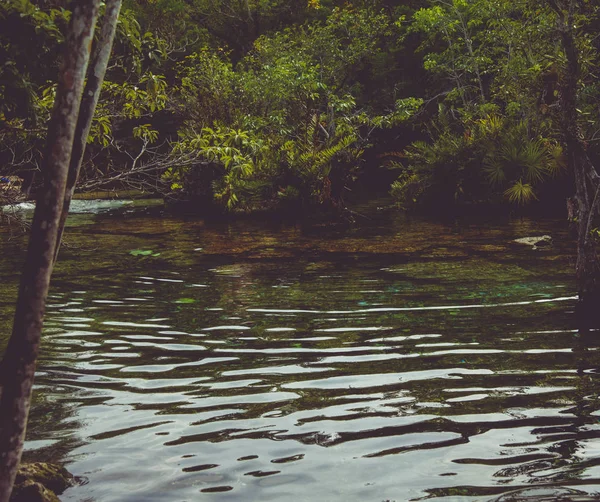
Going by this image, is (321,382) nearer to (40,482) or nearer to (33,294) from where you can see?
(40,482)

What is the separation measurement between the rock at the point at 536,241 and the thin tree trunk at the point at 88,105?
11647 millimetres

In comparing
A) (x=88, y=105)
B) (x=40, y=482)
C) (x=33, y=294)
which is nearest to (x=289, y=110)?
(x=40, y=482)

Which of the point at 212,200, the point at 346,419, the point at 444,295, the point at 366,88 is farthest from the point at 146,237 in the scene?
the point at 366,88

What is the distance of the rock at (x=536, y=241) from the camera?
1396cm

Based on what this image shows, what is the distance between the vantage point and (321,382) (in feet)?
20.1

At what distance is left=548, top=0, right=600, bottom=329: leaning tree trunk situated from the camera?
8234mm

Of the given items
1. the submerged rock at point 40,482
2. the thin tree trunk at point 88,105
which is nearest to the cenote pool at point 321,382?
the submerged rock at point 40,482

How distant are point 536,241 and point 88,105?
12194 millimetres

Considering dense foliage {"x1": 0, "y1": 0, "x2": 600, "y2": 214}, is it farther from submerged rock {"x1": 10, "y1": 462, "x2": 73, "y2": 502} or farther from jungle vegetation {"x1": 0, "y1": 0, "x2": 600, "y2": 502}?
submerged rock {"x1": 10, "y1": 462, "x2": 73, "y2": 502}

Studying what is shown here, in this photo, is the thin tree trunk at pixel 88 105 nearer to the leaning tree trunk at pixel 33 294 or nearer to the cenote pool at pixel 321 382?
the leaning tree trunk at pixel 33 294

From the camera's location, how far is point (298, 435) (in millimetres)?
4883

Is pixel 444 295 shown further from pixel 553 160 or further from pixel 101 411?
pixel 553 160

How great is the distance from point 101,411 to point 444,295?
18.0 feet

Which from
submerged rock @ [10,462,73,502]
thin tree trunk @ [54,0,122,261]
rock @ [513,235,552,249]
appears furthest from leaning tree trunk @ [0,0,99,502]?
rock @ [513,235,552,249]
